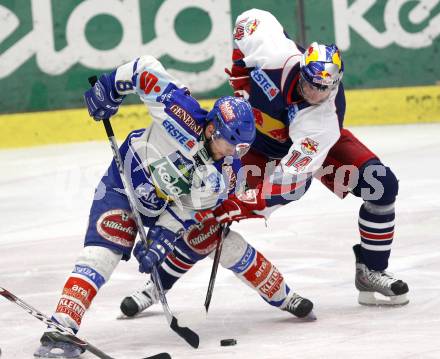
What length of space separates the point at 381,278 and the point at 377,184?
388 millimetres

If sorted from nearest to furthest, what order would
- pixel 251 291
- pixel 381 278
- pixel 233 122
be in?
pixel 233 122 → pixel 381 278 → pixel 251 291

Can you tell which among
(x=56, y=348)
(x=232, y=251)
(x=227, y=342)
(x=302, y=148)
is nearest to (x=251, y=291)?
(x=232, y=251)

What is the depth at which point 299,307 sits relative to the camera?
13.6 feet

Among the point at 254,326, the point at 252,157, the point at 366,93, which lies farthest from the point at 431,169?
the point at 254,326

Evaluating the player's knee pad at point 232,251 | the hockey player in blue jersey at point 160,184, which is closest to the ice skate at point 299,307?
the hockey player in blue jersey at point 160,184

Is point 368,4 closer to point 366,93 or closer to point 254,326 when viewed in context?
point 366,93

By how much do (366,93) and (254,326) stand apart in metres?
5.49

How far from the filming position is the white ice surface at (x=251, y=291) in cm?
380

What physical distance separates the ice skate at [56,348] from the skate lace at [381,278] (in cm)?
131

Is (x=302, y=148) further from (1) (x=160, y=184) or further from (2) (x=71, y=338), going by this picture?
(2) (x=71, y=338)

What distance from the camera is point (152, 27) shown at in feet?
30.0

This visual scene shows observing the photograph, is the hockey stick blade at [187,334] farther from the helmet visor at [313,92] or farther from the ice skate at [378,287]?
the helmet visor at [313,92]

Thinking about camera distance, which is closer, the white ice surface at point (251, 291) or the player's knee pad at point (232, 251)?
the white ice surface at point (251, 291)

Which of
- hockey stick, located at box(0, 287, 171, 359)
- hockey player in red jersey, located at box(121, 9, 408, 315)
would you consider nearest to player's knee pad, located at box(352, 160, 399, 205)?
hockey player in red jersey, located at box(121, 9, 408, 315)
